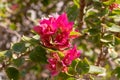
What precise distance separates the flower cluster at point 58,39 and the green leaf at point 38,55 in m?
0.09

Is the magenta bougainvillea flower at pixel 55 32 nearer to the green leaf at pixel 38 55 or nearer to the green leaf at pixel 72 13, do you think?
the green leaf at pixel 38 55

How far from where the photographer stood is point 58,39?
1.56 metres

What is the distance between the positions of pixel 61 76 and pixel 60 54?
11cm

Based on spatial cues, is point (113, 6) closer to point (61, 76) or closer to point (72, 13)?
point (72, 13)

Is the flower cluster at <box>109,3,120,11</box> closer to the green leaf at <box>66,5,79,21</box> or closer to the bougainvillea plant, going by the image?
the bougainvillea plant

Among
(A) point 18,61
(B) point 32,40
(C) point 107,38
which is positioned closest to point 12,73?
(A) point 18,61

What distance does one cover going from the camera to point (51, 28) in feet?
5.10

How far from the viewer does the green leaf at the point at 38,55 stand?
1.68 m

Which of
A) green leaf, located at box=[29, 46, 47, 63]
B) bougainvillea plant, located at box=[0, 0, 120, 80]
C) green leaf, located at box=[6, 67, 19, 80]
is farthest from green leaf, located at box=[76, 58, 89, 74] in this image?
green leaf, located at box=[6, 67, 19, 80]

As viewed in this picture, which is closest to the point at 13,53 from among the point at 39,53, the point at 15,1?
the point at 39,53

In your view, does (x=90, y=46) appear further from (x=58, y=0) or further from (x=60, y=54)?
(x=60, y=54)

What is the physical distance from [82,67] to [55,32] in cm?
19

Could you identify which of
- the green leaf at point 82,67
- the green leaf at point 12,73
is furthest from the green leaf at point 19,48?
the green leaf at point 82,67

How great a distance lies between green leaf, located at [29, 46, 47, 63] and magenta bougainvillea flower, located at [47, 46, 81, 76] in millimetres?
95
